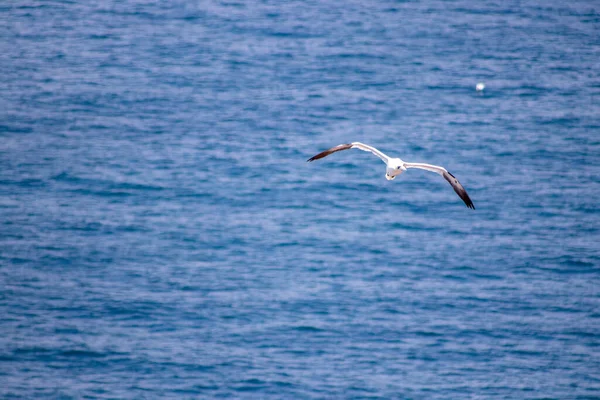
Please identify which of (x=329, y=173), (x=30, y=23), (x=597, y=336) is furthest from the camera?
(x=30, y=23)

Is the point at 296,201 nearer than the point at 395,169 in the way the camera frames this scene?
No

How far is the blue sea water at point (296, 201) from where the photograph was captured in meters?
67.1

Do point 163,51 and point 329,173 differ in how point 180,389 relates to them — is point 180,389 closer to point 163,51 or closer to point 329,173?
point 329,173

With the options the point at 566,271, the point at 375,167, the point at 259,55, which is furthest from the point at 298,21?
the point at 566,271

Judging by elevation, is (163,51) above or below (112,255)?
above

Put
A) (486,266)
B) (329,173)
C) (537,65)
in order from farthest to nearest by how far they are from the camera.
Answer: (537,65), (329,173), (486,266)

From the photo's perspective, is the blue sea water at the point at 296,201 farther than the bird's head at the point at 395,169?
Yes

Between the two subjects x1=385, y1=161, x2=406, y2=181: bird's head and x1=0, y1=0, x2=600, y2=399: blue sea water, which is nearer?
x1=385, y1=161, x2=406, y2=181: bird's head

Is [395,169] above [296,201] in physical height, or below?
above

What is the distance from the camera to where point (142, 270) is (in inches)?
3169

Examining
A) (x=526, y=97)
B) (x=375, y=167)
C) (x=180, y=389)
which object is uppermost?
(x=526, y=97)

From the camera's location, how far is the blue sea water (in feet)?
220

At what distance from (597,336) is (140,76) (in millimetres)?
58268

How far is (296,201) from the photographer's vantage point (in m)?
87.8
